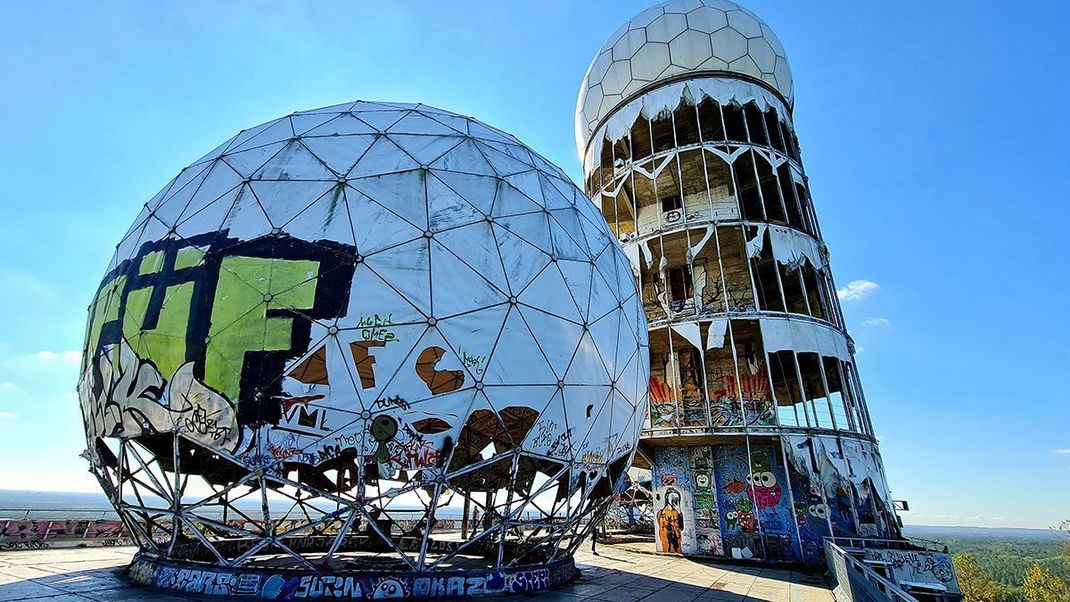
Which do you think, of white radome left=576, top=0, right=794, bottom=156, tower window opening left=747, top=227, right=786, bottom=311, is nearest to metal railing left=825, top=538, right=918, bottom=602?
tower window opening left=747, top=227, right=786, bottom=311

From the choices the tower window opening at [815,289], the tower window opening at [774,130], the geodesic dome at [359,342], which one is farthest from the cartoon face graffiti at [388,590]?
the tower window opening at [774,130]

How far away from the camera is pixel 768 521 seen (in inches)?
722

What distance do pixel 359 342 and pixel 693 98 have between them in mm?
21580

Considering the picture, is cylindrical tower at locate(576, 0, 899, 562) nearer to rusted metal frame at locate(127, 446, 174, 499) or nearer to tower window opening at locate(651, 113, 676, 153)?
tower window opening at locate(651, 113, 676, 153)

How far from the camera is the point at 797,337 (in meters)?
20.2

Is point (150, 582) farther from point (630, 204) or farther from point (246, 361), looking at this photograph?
point (630, 204)

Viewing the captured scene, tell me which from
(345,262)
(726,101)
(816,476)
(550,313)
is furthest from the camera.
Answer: (726,101)

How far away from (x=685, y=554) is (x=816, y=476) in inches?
212

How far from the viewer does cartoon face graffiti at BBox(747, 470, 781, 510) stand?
18.5m

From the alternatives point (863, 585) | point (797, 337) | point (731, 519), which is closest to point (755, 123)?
point (797, 337)

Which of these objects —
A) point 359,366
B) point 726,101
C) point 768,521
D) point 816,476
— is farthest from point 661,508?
point 726,101

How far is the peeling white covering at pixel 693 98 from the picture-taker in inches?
970

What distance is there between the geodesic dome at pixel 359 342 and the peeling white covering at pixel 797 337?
402 inches

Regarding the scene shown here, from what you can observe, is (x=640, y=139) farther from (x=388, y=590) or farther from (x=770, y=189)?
(x=388, y=590)
